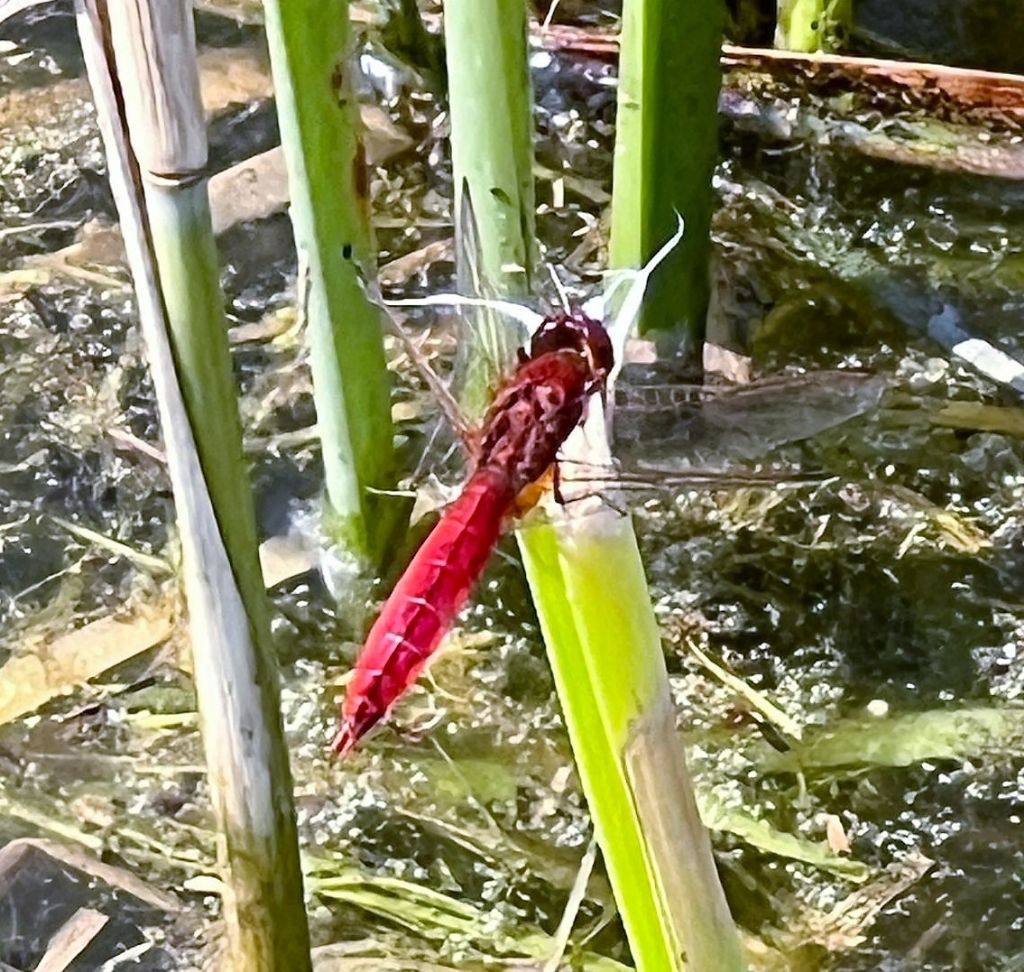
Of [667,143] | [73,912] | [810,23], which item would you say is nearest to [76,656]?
[73,912]

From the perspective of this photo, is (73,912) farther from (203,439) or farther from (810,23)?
(810,23)

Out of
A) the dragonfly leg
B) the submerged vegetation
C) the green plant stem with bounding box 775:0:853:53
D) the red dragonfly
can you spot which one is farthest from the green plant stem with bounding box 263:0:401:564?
the green plant stem with bounding box 775:0:853:53

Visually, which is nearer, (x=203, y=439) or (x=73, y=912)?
(x=203, y=439)

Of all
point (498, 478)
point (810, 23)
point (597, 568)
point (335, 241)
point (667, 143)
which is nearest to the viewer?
point (597, 568)

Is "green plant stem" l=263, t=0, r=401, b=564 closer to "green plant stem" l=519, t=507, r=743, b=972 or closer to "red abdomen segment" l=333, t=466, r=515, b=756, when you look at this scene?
"red abdomen segment" l=333, t=466, r=515, b=756

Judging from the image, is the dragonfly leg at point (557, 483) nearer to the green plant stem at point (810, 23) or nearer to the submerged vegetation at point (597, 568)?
the submerged vegetation at point (597, 568)

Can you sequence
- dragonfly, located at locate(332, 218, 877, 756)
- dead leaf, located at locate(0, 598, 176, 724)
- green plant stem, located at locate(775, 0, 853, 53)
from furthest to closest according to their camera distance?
green plant stem, located at locate(775, 0, 853, 53) → dead leaf, located at locate(0, 598, 176, 724) → dragonfly, located at locate(332, 218, 877, 756)

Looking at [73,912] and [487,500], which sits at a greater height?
[487,500]
